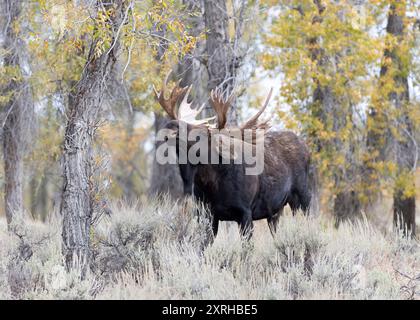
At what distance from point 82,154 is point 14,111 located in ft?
16.7

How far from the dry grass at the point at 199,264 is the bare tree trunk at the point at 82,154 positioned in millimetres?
313

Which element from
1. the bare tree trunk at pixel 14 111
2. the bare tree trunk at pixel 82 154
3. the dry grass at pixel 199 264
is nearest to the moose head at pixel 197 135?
the dry grass at pixel 199 264

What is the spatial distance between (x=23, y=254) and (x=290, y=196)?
4.67m

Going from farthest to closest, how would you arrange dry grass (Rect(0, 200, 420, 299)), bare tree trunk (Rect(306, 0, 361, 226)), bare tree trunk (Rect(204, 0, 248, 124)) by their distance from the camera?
bare tree trunk (Rect(306, 0, 361, 226))
bare tree trunk (Rect(204, 0, 248, 124))
dry grass (Rect(0, 200, 420, 299))

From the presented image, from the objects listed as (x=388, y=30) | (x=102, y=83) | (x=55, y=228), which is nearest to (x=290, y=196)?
(x=55, y=228)

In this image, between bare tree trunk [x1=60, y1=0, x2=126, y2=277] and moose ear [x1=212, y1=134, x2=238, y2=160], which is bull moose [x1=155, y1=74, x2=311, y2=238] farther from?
bare tree trunk [x1=60, y1=0, x2=126, y2=277]

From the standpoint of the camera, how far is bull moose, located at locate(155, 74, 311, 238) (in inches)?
365

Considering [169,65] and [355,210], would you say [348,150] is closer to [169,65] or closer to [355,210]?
[355,210]

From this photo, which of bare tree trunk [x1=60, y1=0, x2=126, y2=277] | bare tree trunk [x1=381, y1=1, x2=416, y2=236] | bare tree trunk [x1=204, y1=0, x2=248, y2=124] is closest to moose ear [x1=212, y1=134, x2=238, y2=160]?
bare tree trunk [x1=60, y1=0, x2=126, y2=277]

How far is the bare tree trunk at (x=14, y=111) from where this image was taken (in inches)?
469

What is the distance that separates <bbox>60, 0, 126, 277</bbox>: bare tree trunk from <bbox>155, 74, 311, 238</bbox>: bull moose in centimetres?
138

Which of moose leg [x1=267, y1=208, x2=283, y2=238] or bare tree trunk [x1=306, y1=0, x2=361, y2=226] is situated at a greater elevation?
bare tree trunk [x1=306, y1=0, x2=361, y2=226]

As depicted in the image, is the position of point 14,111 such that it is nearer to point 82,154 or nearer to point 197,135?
point 197,135

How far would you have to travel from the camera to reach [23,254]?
27.7 feet
